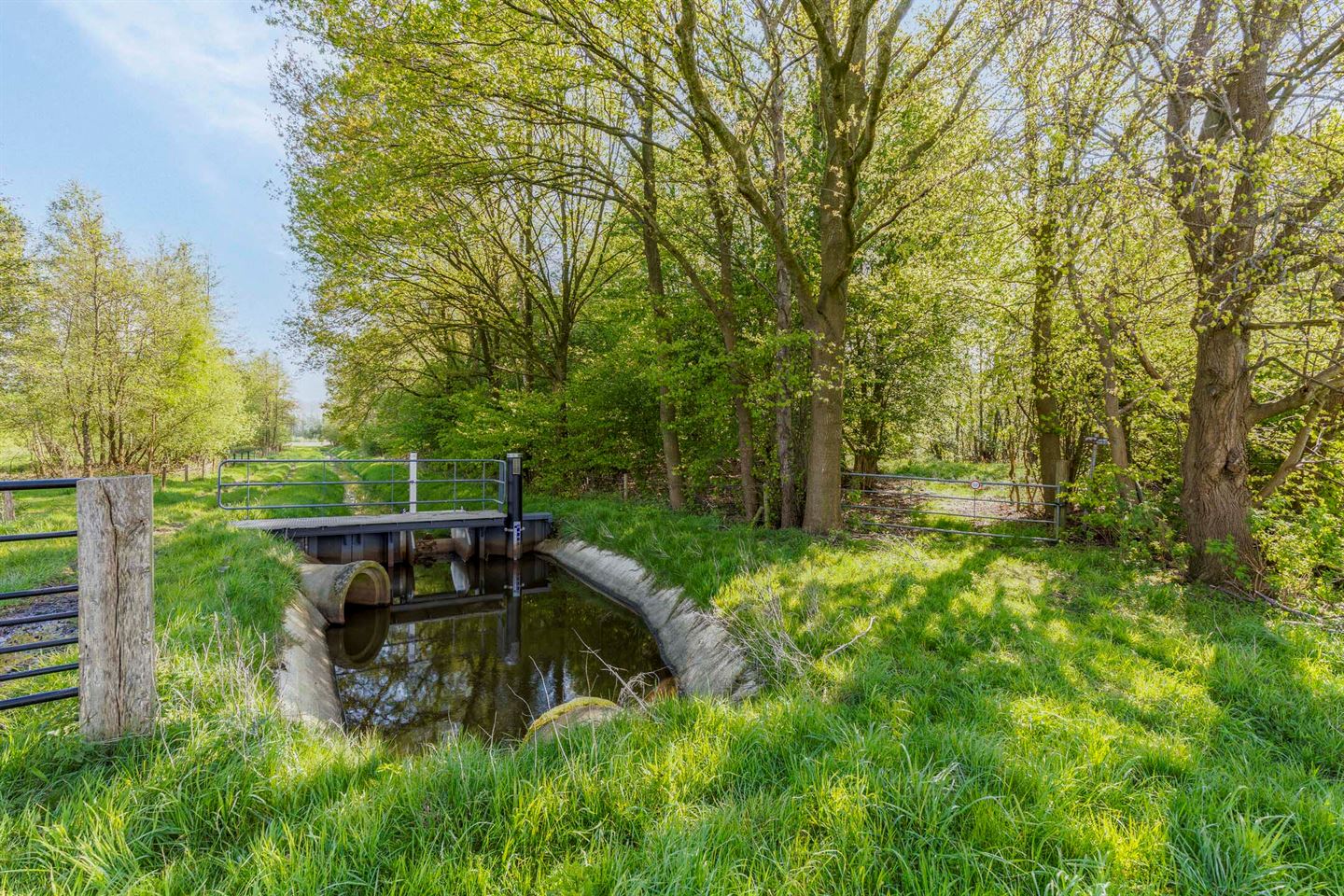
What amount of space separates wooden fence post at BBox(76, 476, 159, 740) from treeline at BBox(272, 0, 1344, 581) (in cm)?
621

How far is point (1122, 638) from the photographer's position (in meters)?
4.50

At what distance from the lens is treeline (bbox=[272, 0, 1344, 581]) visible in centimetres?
540

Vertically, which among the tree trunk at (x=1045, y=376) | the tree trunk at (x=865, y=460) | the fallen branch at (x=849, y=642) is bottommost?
the fallen branch at (x=849, y=642)

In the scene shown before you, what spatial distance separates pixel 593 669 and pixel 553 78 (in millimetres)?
7796

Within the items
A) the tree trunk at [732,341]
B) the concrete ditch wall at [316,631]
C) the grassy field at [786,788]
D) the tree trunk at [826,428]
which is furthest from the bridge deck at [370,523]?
the tree trunk at [826,428]

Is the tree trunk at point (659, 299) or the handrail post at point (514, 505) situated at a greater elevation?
the tree trunk at point (659, 299)

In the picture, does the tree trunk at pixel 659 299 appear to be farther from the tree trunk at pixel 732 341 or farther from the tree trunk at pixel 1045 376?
the tree trunk at pixel 1045 376

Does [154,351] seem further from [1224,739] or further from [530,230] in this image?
[1224,739]

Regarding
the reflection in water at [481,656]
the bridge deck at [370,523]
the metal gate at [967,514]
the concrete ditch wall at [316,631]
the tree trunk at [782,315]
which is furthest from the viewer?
the bridge deck at [370,523]

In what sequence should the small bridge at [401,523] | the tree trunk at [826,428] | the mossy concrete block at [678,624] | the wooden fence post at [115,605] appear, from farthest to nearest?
the small bridge at [401,523] → the tree trunk at [826,428] → the mossy concrete block at [678,624] → the wooden fence post at [115,605]

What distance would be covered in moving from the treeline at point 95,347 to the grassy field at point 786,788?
13.4 m

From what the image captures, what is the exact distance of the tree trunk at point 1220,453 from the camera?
5.83 meters

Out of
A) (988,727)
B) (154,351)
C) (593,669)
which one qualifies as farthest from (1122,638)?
(154,351)

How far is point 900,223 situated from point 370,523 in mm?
10308
